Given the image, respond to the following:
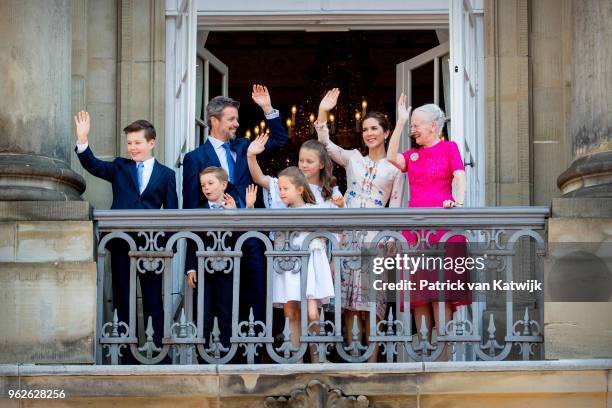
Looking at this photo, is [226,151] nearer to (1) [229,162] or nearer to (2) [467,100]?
(1) [229,162]

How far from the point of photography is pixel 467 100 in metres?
13.5

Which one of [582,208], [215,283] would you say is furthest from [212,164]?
[582,208]

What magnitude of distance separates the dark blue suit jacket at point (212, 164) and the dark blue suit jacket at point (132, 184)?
0.39 feet

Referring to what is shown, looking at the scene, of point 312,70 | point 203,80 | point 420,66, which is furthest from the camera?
point 312,70

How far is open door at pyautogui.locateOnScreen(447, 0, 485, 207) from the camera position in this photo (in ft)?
43.9

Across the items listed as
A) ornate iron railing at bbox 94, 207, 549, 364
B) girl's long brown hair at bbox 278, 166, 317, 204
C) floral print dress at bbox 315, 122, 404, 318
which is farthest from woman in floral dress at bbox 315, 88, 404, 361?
ornate iron railing at bbox 94, 207, 549, 364

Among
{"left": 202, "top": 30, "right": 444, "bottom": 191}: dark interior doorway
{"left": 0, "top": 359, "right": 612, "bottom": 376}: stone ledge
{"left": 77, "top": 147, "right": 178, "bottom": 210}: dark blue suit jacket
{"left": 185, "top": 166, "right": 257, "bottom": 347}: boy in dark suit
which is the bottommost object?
{"left": 0, "top": 359, "right": 612, "bottom": 376}: stone ledge

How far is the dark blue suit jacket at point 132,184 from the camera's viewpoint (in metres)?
12.0

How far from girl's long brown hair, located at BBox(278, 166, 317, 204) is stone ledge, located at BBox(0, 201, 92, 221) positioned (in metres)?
1.35

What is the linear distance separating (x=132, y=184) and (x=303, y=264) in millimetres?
1457

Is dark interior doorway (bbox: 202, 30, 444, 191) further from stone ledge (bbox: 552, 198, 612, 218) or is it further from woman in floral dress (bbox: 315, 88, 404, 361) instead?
stone ledge (bbox: 552, 198, 612, 218)

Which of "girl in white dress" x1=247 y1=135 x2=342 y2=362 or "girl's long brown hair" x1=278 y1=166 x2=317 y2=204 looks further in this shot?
"girl's long brown hair" x1=278 y1=166 x2=317 y2=204

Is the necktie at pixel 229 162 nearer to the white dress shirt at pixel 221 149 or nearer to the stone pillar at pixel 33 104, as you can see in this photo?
the white dress shirt at pixel 221 149

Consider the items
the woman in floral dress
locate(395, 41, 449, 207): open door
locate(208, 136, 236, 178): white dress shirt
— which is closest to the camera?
the woman in floral dress
